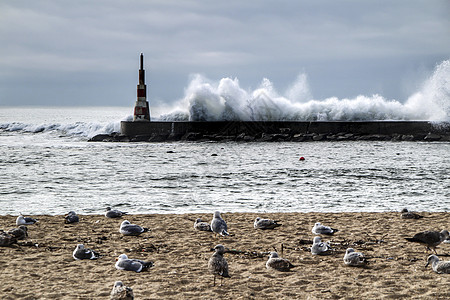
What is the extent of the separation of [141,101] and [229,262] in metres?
20.1

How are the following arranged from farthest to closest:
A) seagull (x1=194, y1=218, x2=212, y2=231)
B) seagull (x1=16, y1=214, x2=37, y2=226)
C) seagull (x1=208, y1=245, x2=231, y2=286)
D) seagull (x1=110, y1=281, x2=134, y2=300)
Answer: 1. seagull (x1=16, y1=214, x2=37, y2=226)
2. seagull (x1=194, y1=218, x2=212, y2=231)
3. seagull (x1=208, y1=245, x2=231, y2=286)
4. seagull (x1=110, y1=281, x2=134, y2=300)

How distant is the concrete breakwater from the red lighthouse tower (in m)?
0.37

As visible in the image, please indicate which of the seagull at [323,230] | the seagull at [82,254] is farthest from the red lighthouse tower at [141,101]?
the seagull at [82,254]

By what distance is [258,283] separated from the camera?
4.09 meters

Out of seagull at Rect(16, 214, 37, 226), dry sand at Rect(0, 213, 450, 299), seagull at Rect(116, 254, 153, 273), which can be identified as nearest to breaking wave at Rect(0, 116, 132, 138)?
seagull at Rect(16, 214, 37, 226)

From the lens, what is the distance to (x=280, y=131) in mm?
25125

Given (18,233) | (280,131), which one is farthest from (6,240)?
(280,131)

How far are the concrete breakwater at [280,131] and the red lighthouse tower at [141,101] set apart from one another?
0.37 metres

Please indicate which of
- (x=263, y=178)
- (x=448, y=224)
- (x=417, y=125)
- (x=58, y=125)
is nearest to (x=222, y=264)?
(x=448, y=224)

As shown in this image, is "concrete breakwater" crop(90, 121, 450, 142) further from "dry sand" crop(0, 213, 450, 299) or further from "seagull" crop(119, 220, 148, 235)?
"seagull" crop(119, 220, 148, 235)

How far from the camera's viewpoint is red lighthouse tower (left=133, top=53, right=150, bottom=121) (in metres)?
23.2

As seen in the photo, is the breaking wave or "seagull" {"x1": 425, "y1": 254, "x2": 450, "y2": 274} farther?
the breaking wave

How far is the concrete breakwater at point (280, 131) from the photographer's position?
79.9ft

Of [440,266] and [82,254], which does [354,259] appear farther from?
[82,254]
